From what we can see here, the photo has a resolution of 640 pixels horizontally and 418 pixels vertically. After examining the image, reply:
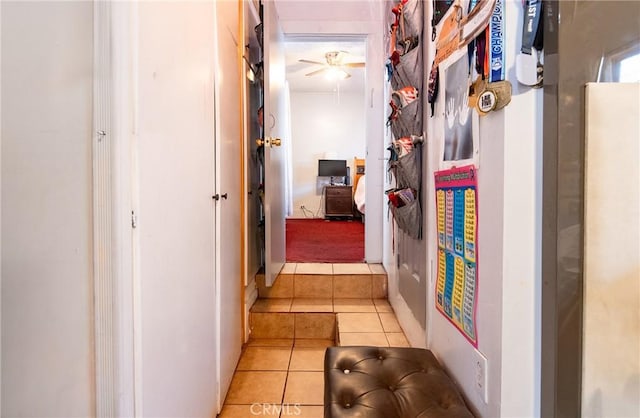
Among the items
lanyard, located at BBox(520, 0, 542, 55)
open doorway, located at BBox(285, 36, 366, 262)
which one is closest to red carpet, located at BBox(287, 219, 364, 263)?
open doorway, located at BBox(285, 36, 366, 262)

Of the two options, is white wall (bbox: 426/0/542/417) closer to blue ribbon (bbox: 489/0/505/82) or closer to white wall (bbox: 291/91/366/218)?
blue ribbon (bbox: 489/0/505/82)

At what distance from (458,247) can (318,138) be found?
572 centimetres

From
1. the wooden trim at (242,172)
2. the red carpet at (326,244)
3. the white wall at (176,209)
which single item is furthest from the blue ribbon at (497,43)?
the red carpet at (326,244)

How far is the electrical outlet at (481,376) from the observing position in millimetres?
838

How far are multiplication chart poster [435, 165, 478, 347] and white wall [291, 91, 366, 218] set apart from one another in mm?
5368

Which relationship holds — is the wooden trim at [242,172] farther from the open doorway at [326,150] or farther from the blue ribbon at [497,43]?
the open doorway at [326,150]

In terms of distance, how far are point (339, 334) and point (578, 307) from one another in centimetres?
130

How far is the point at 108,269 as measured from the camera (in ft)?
2.22

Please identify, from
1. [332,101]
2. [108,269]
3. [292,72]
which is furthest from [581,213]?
[332,101]

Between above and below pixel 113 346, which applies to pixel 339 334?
below

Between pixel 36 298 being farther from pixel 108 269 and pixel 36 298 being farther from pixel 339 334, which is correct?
pixel 339 334

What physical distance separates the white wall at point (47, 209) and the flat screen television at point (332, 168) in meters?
5.63

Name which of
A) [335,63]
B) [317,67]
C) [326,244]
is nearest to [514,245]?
[326,244]

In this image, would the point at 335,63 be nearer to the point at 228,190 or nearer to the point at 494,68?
the point at 228,190
